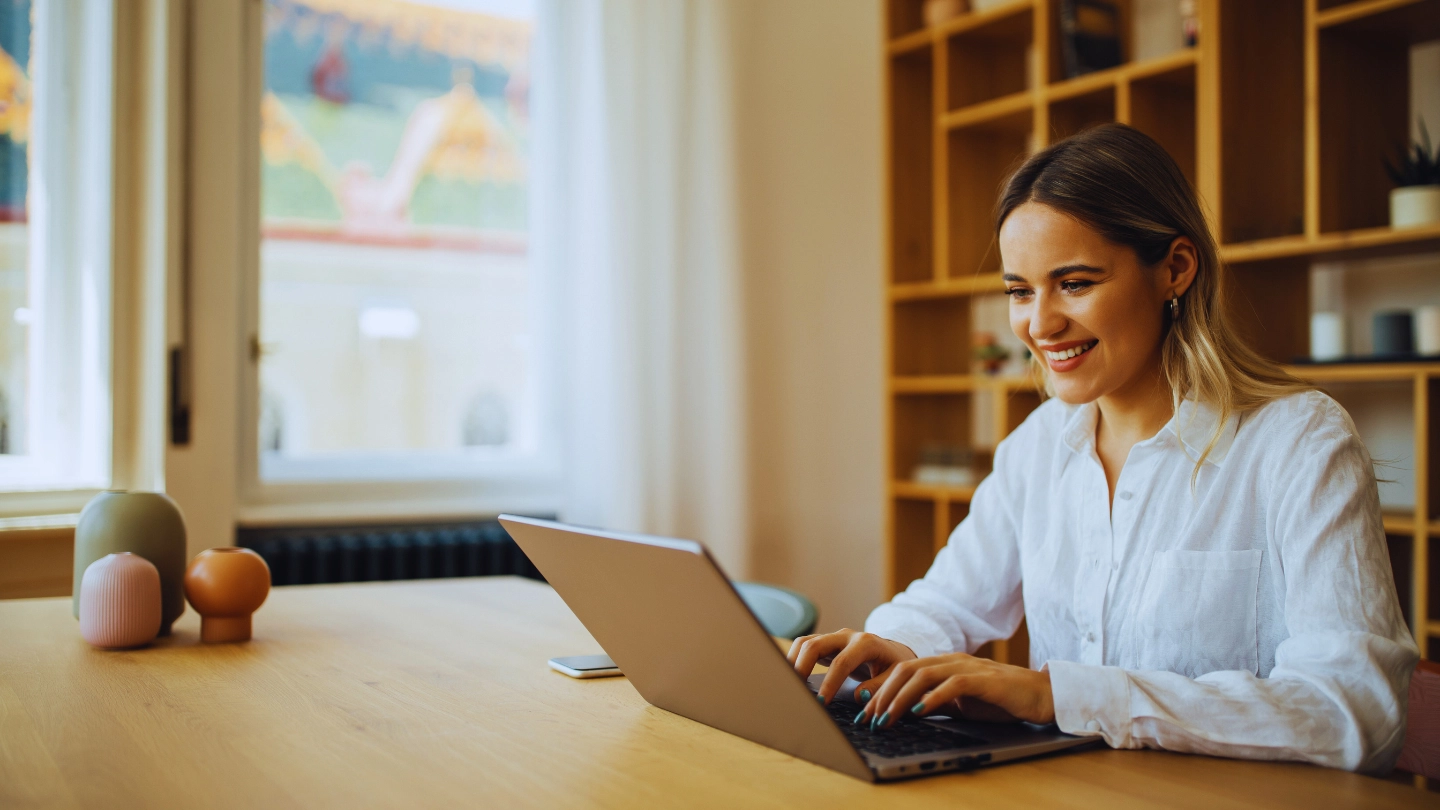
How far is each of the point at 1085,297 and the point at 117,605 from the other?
3.87 feet

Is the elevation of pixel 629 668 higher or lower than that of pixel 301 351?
lower

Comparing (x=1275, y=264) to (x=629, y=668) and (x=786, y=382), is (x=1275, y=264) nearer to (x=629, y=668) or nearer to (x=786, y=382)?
(x=786, y=382)

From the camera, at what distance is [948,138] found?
2975mm

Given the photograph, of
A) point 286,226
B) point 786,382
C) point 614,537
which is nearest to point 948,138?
point 786,382

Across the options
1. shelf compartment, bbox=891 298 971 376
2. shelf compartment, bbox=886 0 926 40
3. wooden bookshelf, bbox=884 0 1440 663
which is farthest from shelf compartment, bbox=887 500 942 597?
shelf compartment, bbox=886 0 926 40

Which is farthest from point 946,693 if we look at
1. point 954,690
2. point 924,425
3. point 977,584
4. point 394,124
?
point 394,124

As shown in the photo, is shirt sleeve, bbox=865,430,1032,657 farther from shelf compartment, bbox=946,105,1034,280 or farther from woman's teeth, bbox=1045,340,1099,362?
shelf compartment, bbox=946,105,1034,280

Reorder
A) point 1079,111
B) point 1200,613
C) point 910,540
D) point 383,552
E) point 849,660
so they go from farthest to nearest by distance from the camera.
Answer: point 910,540 → point 383,552 → point 1079,111 → point 1200,613 → point 849,660

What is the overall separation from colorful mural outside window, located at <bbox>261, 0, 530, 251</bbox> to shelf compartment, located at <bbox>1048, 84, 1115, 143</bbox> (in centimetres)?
152

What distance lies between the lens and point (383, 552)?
9.51ft

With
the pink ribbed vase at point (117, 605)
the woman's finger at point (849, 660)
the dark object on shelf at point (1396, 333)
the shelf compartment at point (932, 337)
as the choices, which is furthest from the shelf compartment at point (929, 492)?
the pink ribbed vase at point (117, 605)

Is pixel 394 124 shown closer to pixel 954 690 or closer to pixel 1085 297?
pixel 1085 297

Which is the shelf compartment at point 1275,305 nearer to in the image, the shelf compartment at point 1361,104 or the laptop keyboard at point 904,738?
the shelf compartment at point 1361,104

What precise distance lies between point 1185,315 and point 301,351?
238 cm
